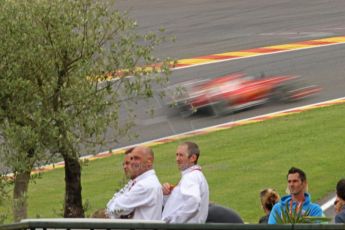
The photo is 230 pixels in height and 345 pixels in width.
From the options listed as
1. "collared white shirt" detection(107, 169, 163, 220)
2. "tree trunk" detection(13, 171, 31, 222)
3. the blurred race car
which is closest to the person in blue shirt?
"collared white shirt" detection(107, 169, 163, 220)

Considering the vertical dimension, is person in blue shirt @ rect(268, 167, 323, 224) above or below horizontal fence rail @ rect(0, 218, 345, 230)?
above

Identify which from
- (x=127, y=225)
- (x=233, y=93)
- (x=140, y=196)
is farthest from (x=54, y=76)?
(x=233, y=93)

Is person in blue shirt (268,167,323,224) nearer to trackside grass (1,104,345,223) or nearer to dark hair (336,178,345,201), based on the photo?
dark hair (336,178,345,201)

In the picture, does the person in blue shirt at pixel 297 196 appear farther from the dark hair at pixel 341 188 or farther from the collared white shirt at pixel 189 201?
the collared white shirt at pixel 189 201

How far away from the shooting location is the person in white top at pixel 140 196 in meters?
10.7

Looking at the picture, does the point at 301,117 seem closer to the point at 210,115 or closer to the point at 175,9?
the point at 210,115

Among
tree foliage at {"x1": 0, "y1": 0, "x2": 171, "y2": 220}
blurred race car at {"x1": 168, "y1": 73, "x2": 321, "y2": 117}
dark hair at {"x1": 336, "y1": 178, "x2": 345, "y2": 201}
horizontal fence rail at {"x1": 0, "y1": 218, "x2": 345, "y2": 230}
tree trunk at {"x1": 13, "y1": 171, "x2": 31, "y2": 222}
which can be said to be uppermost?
blurred race car at {"x1": 168, "y1": 73, "x2": 321, "y2": 117}

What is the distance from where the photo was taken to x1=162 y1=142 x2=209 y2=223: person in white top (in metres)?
10.5

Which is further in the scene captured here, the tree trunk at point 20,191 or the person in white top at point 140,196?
the tree trunk at point 20,191

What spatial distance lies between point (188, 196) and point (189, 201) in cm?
6

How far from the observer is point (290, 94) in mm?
30188

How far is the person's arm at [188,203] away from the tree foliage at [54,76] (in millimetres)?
4694

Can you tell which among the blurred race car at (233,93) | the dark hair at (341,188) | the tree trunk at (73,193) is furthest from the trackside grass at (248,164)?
the dark hair at (341,188)

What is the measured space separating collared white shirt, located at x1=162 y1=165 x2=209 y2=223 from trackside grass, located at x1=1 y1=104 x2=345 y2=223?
8.15 m
